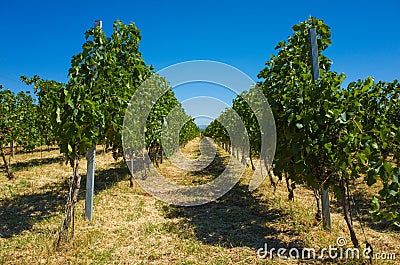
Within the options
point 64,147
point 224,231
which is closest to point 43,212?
point 64,147

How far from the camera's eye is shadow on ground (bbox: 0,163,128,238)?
245 inches

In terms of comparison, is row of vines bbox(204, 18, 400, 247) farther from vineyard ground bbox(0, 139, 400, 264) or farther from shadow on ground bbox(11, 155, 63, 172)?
shadow on ground bbox(11, 155, 63, 172)

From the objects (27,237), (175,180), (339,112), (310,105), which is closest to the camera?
(339,112)

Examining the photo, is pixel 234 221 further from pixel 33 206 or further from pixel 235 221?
pixel 33 206

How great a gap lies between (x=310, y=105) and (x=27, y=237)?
559 cm

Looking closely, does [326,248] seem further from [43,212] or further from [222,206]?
[43,212]

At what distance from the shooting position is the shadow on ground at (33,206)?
6.23 metres

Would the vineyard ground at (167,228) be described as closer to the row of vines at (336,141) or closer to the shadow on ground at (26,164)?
the row of vines at (336,141)

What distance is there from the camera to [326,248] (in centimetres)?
488

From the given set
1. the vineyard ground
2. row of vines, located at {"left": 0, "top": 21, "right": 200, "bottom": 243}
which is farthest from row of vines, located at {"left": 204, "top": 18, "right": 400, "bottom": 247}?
row of vines, located at {"left": 0, "top": 21, "right": 200, "bottom": 243}

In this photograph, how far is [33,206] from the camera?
25.1 ft
